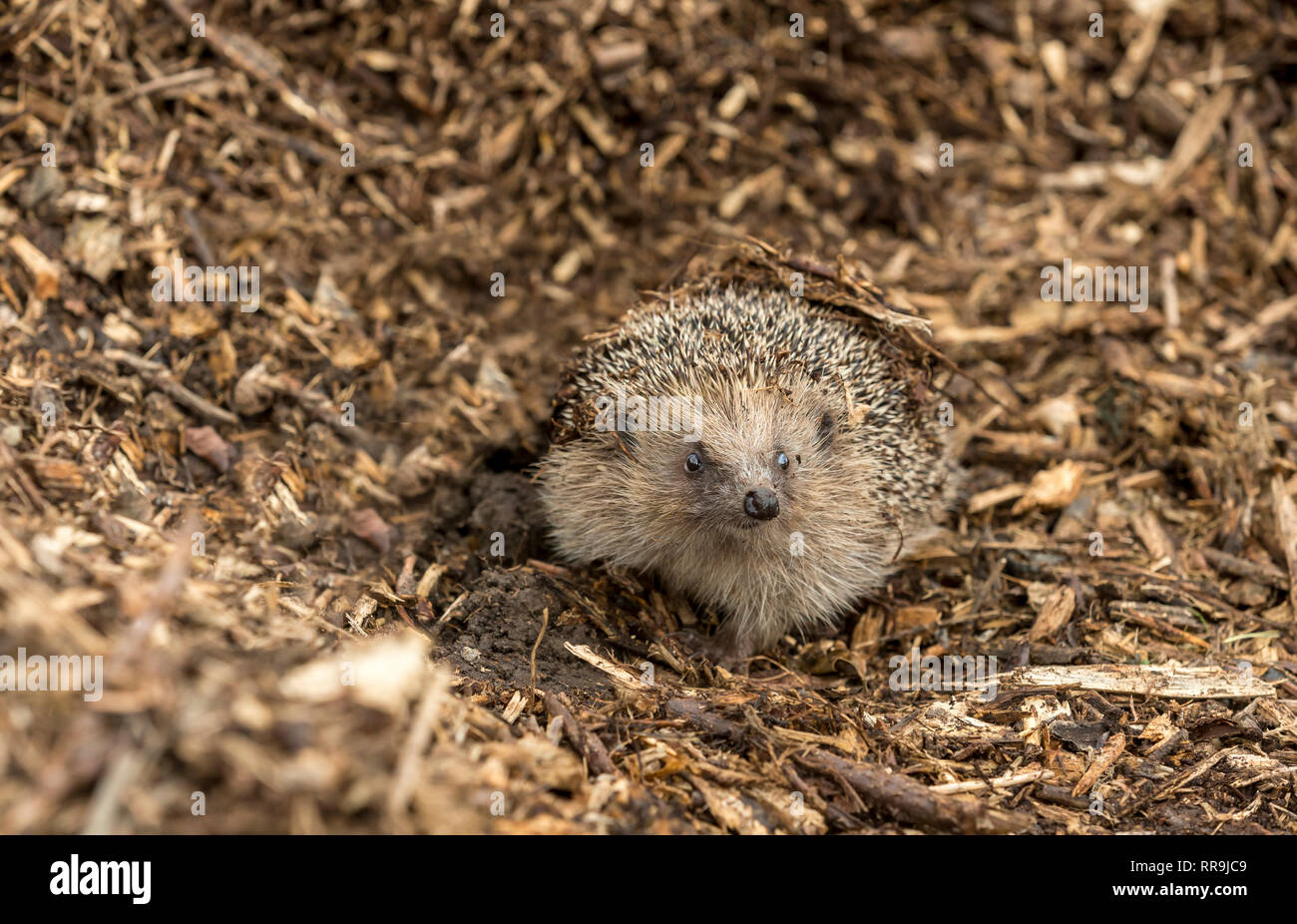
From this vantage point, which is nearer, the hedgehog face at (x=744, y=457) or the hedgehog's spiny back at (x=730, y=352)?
the hedgehog face at (x=744, y=457)

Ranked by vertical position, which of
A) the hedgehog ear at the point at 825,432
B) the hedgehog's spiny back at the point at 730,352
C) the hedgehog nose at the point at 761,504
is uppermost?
the hedgehog's spiny back at the point at 730,352

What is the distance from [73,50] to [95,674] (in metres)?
5.23

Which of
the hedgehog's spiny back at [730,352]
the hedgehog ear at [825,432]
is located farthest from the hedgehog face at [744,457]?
the hedgehog's spiny back at [730,352]

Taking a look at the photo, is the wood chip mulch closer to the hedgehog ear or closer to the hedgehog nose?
the hedgehog ear

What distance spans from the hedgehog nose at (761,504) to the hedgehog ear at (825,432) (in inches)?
28.5

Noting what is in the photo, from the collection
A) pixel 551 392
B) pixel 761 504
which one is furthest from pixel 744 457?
pixel 551 392

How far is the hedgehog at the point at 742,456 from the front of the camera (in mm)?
5980

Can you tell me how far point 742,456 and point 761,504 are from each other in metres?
0.42

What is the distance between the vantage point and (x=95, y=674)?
3066 millimetres

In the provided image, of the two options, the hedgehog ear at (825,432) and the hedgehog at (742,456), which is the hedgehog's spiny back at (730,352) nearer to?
the hedgehog at (742,456)

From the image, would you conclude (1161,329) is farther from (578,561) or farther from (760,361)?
(578,561)

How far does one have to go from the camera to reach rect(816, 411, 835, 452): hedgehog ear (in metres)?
6.16

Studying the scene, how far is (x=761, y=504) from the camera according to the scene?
5.53m

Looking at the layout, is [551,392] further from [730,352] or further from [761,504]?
[761,504]
